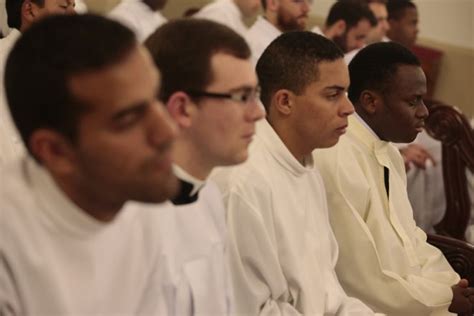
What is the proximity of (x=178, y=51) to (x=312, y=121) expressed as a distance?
25.5 inches

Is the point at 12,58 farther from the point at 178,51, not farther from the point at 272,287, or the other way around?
the point at 272,287

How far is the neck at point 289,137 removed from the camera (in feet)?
8.14

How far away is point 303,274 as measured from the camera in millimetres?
2340

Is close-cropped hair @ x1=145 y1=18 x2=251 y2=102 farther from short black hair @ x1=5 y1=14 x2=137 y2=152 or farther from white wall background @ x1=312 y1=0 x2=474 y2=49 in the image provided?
white wall background @ x1=312 y1=0 x2=474 y2=49

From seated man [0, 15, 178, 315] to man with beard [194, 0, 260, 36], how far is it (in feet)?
12.6

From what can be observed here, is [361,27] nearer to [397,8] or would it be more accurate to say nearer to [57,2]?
[397,8]

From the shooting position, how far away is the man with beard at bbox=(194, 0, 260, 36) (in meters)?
5.36

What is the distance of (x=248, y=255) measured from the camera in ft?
7.14

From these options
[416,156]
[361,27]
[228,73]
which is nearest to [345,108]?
[228,73]

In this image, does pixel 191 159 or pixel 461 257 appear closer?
pixel 191 159

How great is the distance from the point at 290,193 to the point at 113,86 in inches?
40.7

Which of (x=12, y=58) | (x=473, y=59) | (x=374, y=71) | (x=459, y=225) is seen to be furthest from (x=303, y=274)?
(x=473, y=59)

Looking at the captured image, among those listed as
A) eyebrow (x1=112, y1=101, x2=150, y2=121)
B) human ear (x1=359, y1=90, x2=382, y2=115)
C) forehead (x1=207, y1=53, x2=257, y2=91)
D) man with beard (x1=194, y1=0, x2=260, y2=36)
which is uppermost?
eyebrow (x1=112, y1=101, x2=150, y2=121)

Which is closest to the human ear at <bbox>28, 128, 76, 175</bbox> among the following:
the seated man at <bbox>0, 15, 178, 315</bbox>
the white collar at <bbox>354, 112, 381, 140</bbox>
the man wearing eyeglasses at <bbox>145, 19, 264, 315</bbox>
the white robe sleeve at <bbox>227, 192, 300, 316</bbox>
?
the seated man at <bbox>0, 15, 178, 315</bbox>
